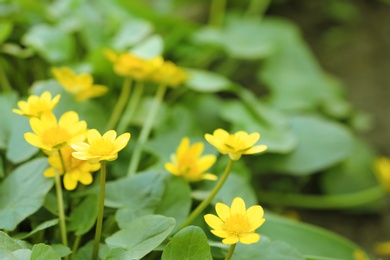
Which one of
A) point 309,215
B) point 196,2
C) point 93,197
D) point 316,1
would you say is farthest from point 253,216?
point 316,1

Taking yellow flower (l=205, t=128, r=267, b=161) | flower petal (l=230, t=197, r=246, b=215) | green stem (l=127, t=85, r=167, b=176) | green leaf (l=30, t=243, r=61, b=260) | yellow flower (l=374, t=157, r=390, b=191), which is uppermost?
yellow flower (l=205, t=128, r=267, b=161)

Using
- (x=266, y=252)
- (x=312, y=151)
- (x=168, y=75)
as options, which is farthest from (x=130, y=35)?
(x=266, y=252)

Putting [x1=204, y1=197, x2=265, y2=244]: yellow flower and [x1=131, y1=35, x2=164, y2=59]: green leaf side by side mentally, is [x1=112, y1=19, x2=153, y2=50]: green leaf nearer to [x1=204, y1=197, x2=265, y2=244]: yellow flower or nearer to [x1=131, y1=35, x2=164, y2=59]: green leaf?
[x1=131, y1=35, x2=164, y2=59]: green leaf

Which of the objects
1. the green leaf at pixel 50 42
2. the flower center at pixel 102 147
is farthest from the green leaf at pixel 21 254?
the green leaf at pixel 50 42

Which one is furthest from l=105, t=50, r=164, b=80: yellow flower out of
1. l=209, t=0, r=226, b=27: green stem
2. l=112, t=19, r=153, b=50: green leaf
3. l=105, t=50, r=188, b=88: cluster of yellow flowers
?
l=209, t=0, r=226, b=27: green stem

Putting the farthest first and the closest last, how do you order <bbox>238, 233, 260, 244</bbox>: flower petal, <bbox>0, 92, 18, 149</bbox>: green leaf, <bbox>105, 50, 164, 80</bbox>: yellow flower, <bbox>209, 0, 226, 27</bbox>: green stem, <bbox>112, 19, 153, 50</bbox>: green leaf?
<bbox>209, 0, 226, 27</bbox>: green stem
<bbox>112, 19, 153, 50</bbox>: green leaf
<bbox>105, 50, 164, 80</bbox>: yellow flower
<bbox>0, 92, 18, 149</bbox>: green leaf
<bbox>238, 233, 260, 244</bbox>: flower petal

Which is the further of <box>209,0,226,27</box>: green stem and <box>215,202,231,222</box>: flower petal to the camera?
<box>209,0,226,27</box>: green stem
